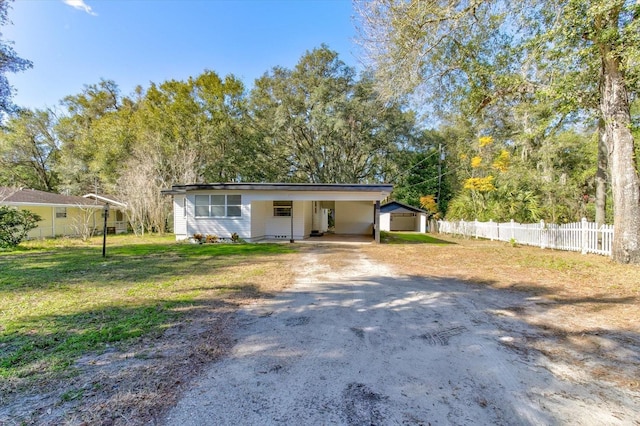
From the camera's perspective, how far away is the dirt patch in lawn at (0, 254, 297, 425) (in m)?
2.10

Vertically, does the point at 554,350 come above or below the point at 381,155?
below

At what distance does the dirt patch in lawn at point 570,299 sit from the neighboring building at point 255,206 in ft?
14.5

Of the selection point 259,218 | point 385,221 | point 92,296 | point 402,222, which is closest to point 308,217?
point 259,218

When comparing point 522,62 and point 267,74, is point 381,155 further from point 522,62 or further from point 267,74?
point 522,62

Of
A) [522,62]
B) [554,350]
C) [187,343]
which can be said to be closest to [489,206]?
[522,62]

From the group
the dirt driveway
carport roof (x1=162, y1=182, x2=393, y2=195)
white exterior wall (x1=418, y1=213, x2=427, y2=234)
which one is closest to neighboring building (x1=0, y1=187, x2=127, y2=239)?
carport roof (x1=162, y1=182, x2=393, y2=195)

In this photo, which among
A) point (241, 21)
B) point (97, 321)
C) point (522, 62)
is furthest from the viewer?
point (241, 21)

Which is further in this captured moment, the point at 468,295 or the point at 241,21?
the point at 241,21

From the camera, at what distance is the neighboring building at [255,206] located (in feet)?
44.4

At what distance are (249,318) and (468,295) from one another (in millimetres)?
3710

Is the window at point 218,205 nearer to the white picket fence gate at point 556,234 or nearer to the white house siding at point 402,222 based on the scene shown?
the white picket fence gate at point 556,234

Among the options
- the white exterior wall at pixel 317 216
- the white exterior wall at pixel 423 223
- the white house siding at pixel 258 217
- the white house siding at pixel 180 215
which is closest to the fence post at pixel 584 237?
the white house siding at pixel 258 217

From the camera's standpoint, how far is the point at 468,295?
207 inches

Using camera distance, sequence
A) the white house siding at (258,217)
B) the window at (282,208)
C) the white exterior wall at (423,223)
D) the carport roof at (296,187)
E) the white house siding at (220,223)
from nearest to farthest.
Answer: the carport roof at (296,187), the white house siding at (220,223), the white house siding at (258,217), the window at (282,208), the white exterior wall at (423,223)
